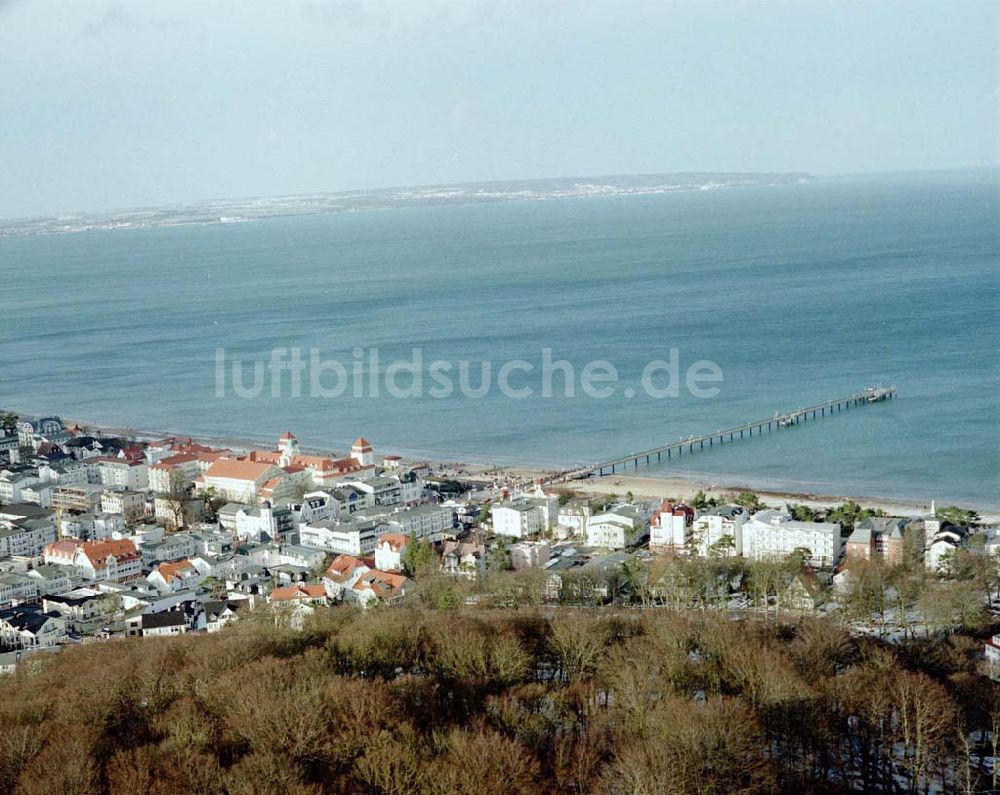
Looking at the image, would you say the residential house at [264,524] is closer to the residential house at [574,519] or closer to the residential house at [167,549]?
the residential house at [167,549]

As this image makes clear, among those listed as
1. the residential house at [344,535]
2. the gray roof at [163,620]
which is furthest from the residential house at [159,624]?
the residential house at [344,535]

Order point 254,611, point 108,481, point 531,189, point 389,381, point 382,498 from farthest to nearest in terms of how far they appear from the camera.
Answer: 1. point 531,189
2. point 389,381
3. point 108,481
4. point 382,498
5. point 254,611

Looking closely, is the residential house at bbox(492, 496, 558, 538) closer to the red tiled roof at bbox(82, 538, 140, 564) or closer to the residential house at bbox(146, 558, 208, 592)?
the residential house at bbox(146, 558, 208, 592)

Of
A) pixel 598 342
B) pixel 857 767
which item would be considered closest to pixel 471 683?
pixel 857 767

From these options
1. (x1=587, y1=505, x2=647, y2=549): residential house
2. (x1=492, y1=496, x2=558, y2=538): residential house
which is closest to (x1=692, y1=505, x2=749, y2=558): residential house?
(x1=587, y1=505, x2=647, y2=549): residential house

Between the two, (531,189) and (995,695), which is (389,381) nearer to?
(995,695)

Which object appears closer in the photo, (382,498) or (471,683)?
(471,683)

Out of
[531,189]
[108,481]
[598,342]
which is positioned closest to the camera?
[108,481]
